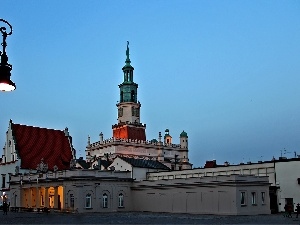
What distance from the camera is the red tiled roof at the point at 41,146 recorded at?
7144 cm

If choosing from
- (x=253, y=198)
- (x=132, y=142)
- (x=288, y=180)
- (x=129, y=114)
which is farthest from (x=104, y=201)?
(x=129, y=114)

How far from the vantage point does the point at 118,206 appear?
60.2 meters

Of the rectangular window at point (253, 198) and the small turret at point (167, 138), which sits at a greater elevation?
the small turret at point (167, 138)

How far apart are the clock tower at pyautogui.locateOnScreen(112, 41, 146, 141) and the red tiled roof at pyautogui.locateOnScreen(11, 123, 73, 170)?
28878mm

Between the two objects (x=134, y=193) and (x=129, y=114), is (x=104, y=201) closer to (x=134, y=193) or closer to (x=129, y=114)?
(x=134, y=193)

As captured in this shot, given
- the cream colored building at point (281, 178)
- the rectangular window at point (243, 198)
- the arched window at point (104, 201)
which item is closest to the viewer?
the rectangular window at point (243, 198)

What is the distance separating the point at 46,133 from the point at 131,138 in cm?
3063

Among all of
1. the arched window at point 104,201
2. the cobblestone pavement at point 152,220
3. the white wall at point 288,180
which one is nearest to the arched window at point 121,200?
the arched window at point 104,201

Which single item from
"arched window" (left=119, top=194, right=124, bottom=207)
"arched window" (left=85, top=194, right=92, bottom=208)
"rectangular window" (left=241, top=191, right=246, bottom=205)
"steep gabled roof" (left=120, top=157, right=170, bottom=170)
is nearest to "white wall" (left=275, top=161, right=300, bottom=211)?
"rectangular window" (left=241, top=191, right=246, bottom=205)

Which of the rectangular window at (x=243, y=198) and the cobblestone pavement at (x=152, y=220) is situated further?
the rectangular window at (x=243, y=198)

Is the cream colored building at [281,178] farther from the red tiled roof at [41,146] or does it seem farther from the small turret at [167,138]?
the small turret at [167,138]

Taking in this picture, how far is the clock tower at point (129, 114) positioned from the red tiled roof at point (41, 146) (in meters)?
28.9

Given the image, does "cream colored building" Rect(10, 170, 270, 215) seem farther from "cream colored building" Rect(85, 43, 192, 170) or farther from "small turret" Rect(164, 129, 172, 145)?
"small turret" Rect(164, 129, 172, 145)

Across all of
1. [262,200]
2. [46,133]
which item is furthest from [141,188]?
[46,133]
